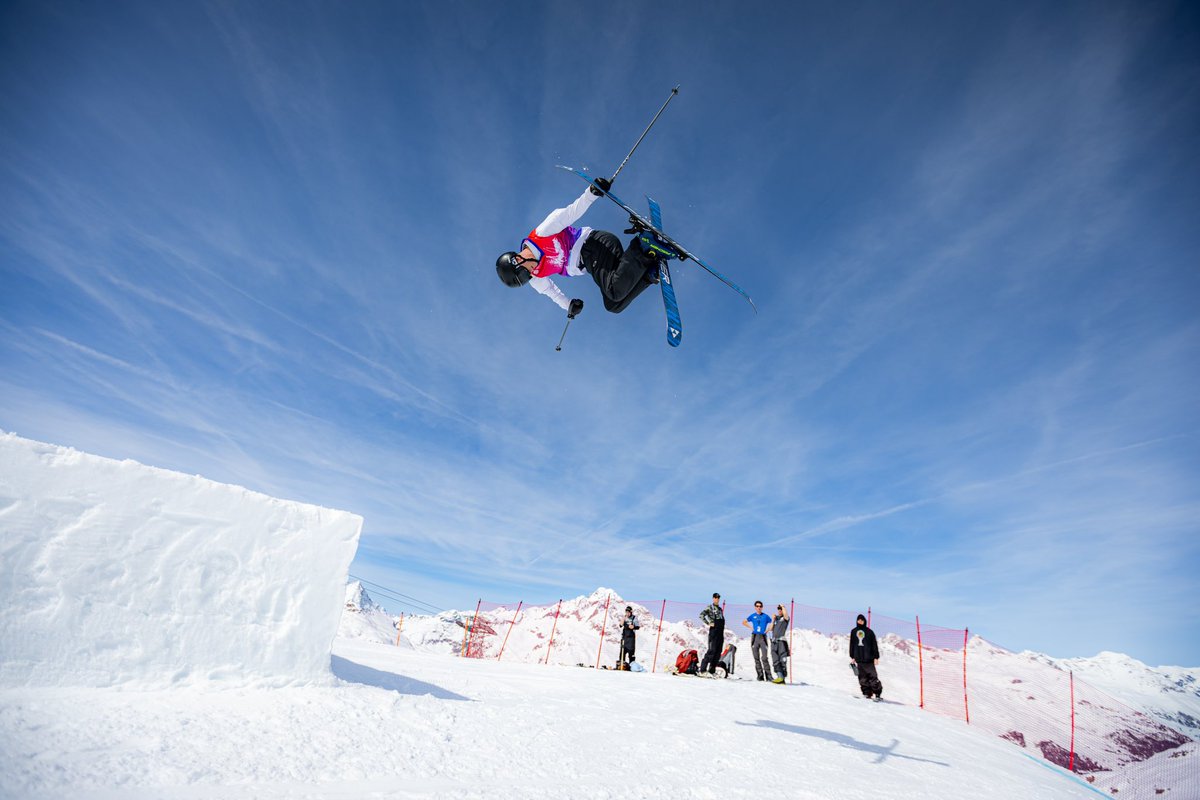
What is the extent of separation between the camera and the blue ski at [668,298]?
24.6ft

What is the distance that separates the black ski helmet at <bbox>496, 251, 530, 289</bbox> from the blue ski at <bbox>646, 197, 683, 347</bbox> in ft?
6.46

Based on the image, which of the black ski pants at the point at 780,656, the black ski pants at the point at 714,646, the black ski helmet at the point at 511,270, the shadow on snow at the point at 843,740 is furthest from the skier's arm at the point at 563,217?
the black ski pants at the point at 780,656

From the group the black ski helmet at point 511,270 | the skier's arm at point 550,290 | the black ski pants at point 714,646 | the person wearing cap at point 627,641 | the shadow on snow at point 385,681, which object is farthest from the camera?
the person wearing cap at point 627,641

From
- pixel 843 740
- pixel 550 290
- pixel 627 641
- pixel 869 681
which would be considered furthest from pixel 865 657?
pixel 550 290

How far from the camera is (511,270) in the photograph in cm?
725

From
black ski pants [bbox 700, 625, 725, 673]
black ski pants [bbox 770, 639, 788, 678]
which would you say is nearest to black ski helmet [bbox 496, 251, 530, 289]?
black ski pants [bbox 700, 625, 725, 673]

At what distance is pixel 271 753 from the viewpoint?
2592 millimetres

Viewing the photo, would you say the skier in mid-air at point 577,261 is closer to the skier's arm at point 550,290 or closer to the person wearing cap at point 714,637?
the skier's arm at point 550,290

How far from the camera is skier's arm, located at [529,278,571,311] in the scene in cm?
770

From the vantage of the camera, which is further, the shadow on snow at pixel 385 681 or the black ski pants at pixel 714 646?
the black ski pants at pixel 714 646

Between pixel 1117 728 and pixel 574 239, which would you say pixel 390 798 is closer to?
pixel 574 239

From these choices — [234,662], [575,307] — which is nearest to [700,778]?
[234,662]

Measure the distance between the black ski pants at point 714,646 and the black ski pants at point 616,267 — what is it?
7.40m

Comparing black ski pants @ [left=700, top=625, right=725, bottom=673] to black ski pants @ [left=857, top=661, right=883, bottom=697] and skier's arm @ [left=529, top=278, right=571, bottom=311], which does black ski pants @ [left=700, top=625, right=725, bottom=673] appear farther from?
skier's arm @ [left=529, top=278, right=571, bottom=311]
